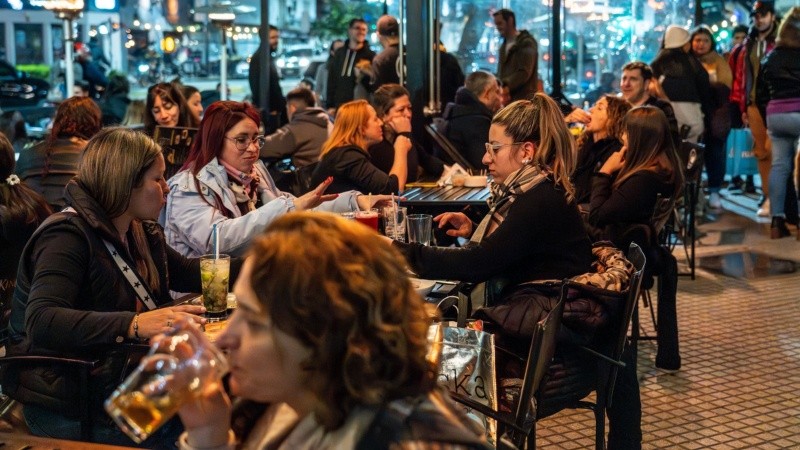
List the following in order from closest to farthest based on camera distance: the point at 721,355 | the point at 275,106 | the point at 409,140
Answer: the point at 721,355
the point at 409,140
the point at 275,106

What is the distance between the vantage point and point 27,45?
21656mm

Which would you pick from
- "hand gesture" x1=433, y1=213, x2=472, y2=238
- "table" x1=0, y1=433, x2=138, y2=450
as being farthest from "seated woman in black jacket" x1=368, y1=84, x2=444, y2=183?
"table" x1=0, y1=433, x2=138, y2=450

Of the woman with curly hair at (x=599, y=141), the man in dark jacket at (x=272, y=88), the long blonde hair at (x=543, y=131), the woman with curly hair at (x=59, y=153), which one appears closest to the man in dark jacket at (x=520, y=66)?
the man in dark jacket at (x=272, y=88)

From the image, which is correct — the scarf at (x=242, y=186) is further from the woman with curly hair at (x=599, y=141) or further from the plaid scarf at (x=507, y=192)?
the woman with curly hair at (x=599, y=141)

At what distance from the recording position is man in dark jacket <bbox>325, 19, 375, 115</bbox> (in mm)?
11297

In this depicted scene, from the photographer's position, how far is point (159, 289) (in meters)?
3.58

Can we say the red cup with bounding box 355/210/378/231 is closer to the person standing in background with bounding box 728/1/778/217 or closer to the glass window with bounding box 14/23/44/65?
the person standing in background with bounding box 728/1/778/217

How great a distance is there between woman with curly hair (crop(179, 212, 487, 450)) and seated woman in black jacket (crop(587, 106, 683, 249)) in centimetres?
419

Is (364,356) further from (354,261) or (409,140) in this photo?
(409,140)

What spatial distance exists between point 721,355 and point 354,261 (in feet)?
16.4

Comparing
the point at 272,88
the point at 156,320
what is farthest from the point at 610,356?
the point at 272,88

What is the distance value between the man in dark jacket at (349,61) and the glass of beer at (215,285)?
26.2 feet

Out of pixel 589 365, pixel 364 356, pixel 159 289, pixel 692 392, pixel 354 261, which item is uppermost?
pixel 354 261

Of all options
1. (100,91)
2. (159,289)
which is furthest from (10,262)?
(100,91)
